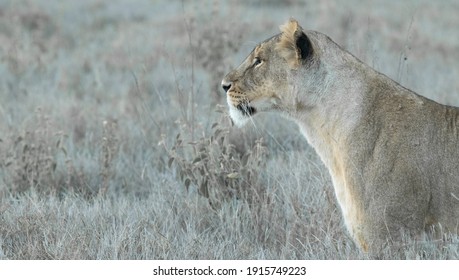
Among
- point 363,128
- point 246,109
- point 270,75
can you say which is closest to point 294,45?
point 270,75

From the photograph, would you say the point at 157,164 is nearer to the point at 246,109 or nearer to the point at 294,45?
the point at 246,109

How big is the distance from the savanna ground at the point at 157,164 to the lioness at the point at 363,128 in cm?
19

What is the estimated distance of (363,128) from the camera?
4453 mm

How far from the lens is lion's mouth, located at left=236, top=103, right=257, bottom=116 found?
15.8 feet

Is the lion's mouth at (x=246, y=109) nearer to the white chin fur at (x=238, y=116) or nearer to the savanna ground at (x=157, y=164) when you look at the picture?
the white chin fur at (x=238, y=116)

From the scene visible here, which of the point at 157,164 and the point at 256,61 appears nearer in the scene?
the point at 256,61

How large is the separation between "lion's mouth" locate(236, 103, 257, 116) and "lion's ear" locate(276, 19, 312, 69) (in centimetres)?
34

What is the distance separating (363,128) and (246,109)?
2.32ft

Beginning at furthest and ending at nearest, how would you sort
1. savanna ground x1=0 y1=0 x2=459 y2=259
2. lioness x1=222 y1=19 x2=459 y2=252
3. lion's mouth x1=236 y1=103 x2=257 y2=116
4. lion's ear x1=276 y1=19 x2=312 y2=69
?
1. savanna ground x1=0 y1=0 x2=459 y2=259
2. lion's mouth x1=236 y1=103 x2=257 y2=116
3. lion's ear x1=276 y1=19 x2=312 y2=69
4. lioness x1=222 y1=19 x2=459 y2=252

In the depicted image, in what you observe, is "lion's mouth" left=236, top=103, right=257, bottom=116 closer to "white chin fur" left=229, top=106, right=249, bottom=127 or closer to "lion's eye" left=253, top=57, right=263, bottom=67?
"white chin fur" left=229, top=106, right=249, bottom=127

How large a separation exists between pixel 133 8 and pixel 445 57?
626 centimetres

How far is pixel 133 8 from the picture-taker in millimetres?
16234

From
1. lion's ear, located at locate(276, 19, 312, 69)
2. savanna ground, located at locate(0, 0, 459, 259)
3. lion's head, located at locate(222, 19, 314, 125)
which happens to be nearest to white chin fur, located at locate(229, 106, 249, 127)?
lion's head, located at locate(222, 19, 314, 125)

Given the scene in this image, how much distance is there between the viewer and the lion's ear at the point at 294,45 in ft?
15.0
